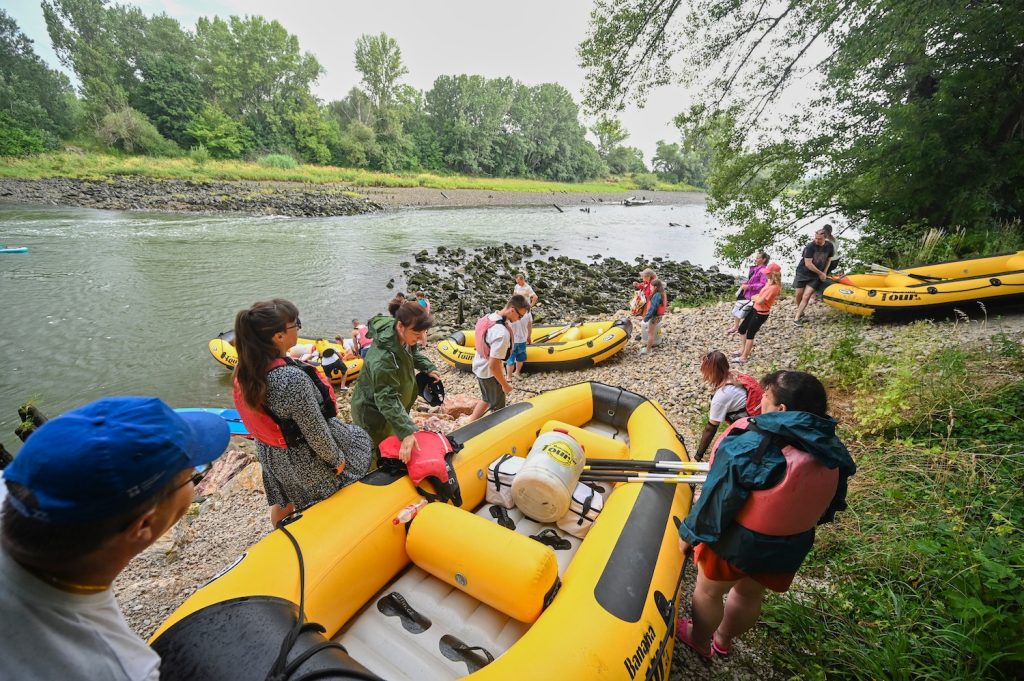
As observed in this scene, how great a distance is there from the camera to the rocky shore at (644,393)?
2.50 meters

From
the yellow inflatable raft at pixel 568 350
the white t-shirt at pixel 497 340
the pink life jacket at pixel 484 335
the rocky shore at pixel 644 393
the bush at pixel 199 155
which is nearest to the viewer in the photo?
the rocky shore at pixel 644 393

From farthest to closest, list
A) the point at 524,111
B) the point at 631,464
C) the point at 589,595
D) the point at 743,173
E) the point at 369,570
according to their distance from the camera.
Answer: the point at 524,111 < the point at 743,173 < the point at 631,464 < the point at 369,570 < the point at 589,595

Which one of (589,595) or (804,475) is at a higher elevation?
(804,475)

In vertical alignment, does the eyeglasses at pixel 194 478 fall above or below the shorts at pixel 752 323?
above

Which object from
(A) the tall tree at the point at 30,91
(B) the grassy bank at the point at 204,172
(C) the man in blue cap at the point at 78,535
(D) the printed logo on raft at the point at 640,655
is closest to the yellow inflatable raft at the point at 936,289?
(D) the printed logo on raft at the point at 640,655

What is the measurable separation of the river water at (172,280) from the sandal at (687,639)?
7.24 m

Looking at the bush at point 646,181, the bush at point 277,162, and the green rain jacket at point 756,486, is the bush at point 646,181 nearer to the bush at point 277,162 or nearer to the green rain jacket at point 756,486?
the bush at point 277,162

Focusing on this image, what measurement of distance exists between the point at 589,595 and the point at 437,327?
339 inches

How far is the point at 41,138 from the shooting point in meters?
29.7

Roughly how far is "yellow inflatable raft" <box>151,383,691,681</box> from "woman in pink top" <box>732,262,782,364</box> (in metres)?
4.05

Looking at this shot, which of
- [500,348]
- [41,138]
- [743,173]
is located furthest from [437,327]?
[41,138]

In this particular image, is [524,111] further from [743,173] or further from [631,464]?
[631,464]

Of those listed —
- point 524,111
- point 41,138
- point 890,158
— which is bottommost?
point 890,158

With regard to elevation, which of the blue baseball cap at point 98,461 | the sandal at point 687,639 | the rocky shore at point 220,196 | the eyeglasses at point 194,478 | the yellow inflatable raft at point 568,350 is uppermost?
the rocky shore at point 220,196
